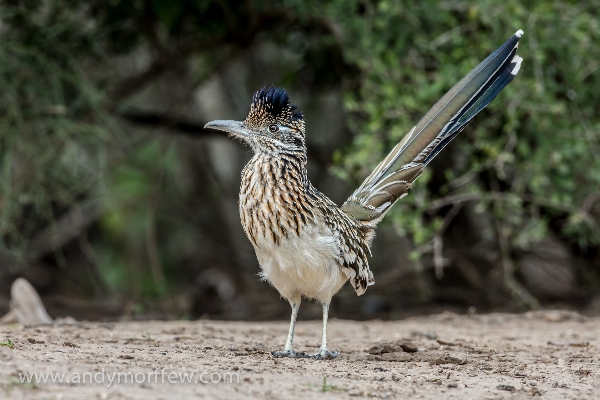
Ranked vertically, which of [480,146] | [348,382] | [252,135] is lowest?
[348,382]

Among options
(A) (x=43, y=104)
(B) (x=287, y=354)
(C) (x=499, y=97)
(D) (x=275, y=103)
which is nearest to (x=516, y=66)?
(C) (x=499, y=97)

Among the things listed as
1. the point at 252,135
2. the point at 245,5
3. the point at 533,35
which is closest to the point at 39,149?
the point at 245,5

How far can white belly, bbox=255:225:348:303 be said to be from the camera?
15.5 feet

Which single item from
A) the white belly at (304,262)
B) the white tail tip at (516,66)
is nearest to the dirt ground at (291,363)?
the white belly at (304,262)

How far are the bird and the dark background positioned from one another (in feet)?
4.64

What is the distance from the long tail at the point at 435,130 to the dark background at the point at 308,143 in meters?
1.29

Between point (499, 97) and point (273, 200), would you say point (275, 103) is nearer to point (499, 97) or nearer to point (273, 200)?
point (273, 200)

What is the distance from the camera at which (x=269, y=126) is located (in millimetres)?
4980

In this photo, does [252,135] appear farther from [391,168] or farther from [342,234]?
[391,168]

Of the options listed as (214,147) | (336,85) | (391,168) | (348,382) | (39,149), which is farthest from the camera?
(214,147)

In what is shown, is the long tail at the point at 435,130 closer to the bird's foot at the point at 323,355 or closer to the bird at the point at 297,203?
the bird at the point at 297,203

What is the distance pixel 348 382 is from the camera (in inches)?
153

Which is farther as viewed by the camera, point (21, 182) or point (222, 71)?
point (222, 71)

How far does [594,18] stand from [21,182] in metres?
5.89
